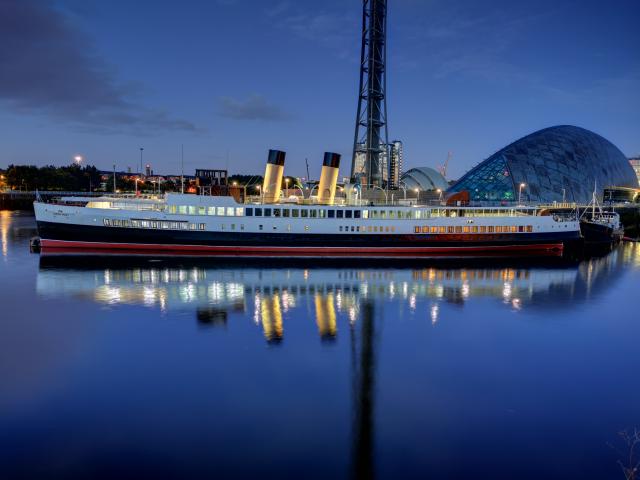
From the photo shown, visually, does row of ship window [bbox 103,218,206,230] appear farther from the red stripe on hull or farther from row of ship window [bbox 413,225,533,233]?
row of ship window [bbox 413,225,533,233]

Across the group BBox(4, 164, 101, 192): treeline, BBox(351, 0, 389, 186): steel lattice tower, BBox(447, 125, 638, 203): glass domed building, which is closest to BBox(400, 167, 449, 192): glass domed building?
BBox(447, 125, 638, 203): glass domed building

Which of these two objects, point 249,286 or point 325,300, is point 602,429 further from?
point 249,286

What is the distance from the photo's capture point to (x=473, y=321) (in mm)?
28953

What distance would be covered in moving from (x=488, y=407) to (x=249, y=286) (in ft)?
78.1

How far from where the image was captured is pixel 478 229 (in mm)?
53594

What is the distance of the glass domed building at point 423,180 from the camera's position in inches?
6117

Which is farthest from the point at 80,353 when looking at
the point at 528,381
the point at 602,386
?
the point at 602,386

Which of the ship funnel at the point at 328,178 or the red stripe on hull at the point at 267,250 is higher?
the ship funnel at the point at 328,178

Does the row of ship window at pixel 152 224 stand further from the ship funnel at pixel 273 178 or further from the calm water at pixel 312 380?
the calm water at pixel 312 380

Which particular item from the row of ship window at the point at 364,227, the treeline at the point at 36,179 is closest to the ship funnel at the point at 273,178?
the row of ship window at the point at 364,227

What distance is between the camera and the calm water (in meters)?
→ 14.2

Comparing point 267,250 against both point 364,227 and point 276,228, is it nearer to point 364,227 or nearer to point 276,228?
point 276,228

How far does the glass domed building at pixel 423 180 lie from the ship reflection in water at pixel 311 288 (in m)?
109

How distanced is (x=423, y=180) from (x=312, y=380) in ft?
476
